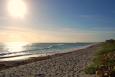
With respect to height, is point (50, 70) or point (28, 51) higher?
point (50, 70)

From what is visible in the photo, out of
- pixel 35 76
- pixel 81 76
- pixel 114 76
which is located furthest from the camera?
pixel 35 76

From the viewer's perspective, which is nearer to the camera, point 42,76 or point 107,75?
point 107,75

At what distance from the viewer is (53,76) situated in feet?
46.3

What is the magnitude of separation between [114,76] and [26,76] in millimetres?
6081

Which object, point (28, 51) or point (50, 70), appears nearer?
point (50, 70)

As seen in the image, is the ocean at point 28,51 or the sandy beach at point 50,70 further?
the ocean at point 28,51

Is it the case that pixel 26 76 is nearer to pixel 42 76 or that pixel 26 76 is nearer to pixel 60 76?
pixel 42 76

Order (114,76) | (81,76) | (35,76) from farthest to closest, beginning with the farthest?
(35,76), (81,76), (114,76)

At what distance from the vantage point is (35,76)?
1453 centimetres

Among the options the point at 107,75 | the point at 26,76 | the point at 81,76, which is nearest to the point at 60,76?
the point at 81,76

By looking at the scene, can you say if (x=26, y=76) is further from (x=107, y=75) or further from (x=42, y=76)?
(x=107, y=75)

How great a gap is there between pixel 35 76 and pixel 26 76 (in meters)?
0.63

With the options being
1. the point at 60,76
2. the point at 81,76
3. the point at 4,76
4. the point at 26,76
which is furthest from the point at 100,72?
the point at 4,76

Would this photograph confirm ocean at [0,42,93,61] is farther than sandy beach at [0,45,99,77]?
Yes
